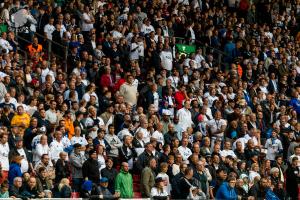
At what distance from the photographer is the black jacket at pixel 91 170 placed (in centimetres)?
2506

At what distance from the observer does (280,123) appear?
31.8 meters

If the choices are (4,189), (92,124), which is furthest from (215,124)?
(4,189)

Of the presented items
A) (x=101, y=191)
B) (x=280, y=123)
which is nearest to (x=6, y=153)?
(x=101, y=191)

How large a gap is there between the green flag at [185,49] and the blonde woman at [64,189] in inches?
466

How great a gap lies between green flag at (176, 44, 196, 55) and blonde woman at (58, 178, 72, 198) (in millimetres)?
11830

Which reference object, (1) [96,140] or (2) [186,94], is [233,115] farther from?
(1) [96,140]

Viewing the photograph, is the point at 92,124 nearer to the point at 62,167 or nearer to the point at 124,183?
the point at 62,167

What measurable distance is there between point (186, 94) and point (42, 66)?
4.42 meters

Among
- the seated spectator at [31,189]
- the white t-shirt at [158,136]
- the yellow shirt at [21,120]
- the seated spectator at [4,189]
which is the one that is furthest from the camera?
the white t-shirt at [158,136]

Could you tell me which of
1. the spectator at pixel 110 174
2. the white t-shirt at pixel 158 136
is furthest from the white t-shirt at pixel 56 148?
the white t-shirt at pixel 158 136

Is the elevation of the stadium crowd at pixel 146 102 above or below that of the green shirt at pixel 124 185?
above

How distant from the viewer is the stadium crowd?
25234 millimetres

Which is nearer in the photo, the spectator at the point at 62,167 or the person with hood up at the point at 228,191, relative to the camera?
the spectator at the point at 62,167

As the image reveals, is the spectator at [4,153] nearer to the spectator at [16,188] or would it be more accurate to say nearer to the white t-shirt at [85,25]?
the spectator at [16,188]
